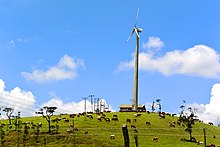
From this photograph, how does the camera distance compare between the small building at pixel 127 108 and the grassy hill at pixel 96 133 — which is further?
the small building at pixel 127 108

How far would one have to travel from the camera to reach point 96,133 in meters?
61.1

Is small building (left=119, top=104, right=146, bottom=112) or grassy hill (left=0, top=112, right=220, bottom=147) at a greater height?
small building (left=119, top=104, right=146, bottom=112)

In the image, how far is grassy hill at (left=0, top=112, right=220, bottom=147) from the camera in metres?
56.8

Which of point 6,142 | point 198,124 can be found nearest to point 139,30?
point 198,124

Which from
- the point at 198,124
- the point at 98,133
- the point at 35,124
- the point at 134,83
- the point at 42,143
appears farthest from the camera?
the point at 134,83

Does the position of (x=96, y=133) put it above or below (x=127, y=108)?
below

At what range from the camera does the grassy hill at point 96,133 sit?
186 feet

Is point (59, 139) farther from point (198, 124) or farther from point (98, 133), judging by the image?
point (198, 124)

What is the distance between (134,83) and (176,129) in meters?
28.4

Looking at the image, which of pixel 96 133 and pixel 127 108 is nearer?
pixel 96 133

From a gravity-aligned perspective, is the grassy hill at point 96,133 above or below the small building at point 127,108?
below

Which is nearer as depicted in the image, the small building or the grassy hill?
the grassy hill

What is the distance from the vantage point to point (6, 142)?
190 feet

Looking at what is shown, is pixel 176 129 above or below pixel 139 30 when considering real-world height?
below
